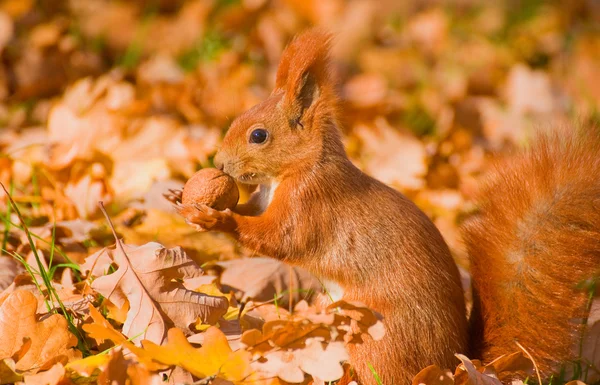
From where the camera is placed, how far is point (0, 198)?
95.2 inches

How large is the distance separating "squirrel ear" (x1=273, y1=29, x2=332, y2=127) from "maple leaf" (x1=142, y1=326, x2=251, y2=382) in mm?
684

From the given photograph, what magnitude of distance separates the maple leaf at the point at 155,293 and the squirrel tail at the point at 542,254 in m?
0.65

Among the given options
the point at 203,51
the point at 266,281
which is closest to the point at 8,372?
the point at 266,281

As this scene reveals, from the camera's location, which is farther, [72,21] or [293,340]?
[72,21]

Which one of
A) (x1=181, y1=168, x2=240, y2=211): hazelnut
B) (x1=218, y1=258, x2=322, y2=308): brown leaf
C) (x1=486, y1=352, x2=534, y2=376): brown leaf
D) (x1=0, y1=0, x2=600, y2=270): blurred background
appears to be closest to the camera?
(x1=486, y1=352, x2=534, y2=376): brown leaf

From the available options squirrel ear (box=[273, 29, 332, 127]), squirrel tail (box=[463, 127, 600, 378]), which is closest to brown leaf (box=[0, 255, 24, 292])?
squirrel ear (box=[273, 29, 332, 127])

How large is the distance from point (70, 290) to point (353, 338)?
0.76 meters

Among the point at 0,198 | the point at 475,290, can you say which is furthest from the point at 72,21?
the point at 475,290

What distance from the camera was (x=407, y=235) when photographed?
1872 millimetres

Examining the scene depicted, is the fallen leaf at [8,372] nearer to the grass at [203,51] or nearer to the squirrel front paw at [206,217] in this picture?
the squirrel front paw at [206,217]

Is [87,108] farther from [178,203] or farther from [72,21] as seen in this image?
[178,203]

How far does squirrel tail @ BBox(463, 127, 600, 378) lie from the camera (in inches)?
69.6

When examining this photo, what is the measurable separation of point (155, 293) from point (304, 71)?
2.22ft

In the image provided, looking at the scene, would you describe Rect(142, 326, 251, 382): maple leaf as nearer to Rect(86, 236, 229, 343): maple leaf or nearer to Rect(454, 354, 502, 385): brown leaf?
Rect(86, 236, 229, 343): maple leaf
